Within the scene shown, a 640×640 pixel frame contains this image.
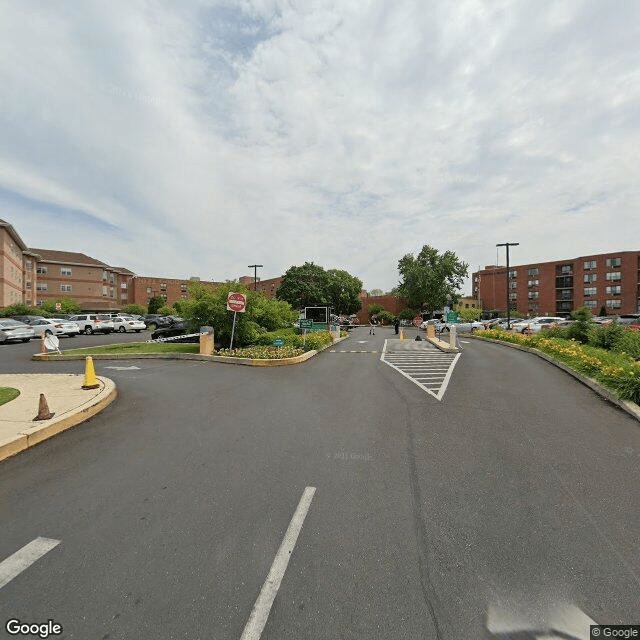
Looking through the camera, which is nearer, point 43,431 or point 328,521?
point 328,521

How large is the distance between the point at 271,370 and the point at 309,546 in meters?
9.01

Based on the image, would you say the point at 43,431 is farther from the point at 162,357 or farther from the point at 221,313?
the point at 221,313

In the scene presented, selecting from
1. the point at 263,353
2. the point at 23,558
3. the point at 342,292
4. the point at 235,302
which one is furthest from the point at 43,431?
the point at 342,292

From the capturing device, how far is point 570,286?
A: 245ft

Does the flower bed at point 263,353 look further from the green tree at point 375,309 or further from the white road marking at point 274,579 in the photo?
the green tree at point 375,309

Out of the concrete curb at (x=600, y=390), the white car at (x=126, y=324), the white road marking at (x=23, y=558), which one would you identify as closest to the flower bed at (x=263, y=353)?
the concrete curb at (x=600, y=390)

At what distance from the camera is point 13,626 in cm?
212

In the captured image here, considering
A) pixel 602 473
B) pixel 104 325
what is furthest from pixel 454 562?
pixel 104 325

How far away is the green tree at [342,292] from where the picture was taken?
66.2 m

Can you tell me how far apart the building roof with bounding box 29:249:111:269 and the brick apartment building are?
8030 cm

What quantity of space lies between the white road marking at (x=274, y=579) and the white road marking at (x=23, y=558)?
71.9 inches

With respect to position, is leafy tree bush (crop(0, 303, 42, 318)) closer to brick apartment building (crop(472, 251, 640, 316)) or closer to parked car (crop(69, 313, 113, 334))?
parked car (crop(69, 313, 113, 334))

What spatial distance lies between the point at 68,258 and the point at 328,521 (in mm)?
80831

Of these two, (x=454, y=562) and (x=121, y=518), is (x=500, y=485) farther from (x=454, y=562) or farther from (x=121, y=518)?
(x=121, y=518)
